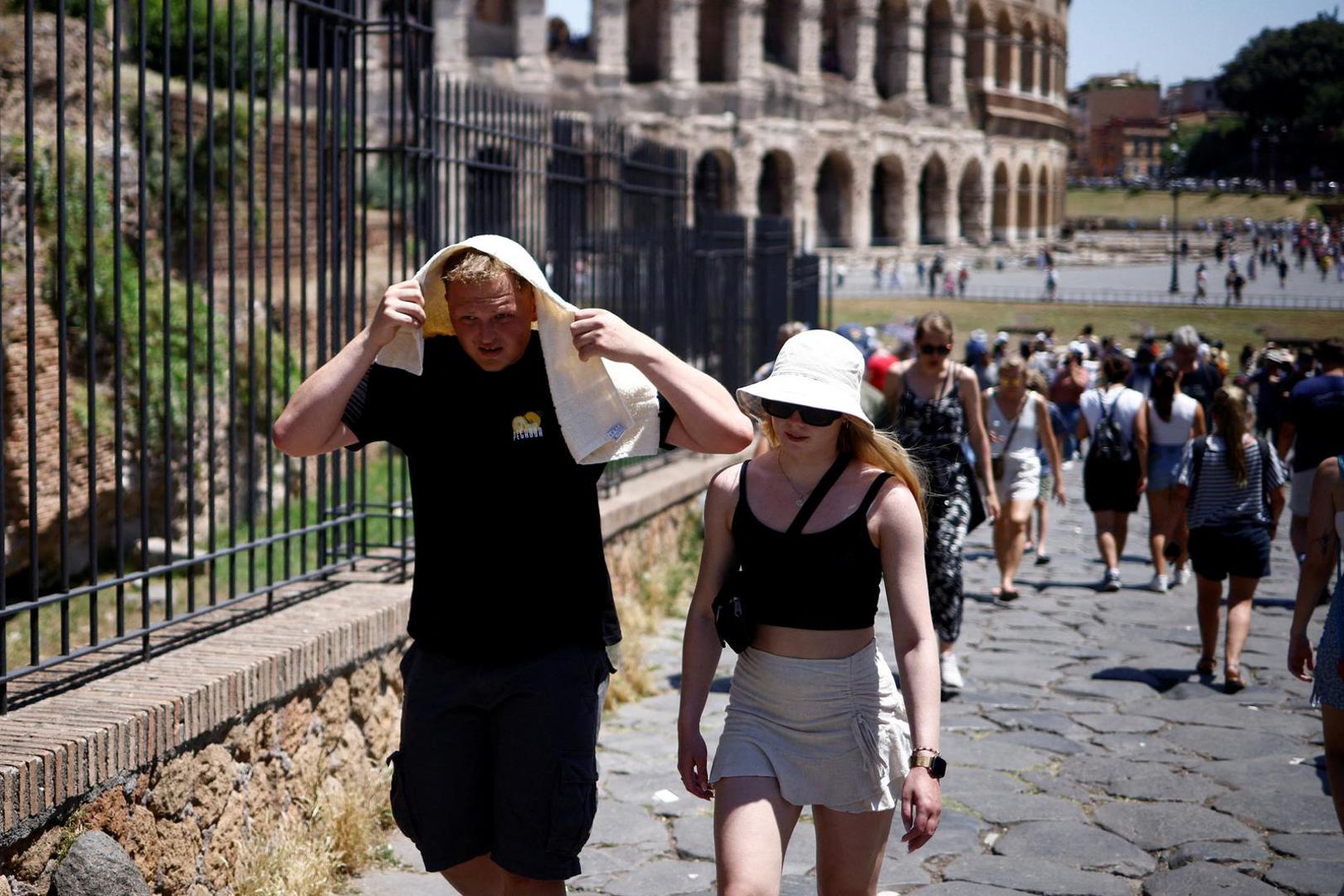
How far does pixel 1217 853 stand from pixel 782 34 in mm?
47680

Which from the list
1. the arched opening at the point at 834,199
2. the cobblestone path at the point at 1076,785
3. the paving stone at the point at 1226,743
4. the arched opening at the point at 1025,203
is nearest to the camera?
the cobblestone path at the point at 1076,785

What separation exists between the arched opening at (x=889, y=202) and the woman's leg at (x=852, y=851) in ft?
156

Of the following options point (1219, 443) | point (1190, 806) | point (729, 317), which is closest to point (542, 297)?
point (1190, 806)

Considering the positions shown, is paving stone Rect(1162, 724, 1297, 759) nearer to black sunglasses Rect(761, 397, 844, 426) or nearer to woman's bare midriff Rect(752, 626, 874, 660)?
woman's bare midriff Rect(752, 626, 874, 660)

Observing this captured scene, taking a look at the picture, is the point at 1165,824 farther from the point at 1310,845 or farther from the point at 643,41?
the point at 643,41

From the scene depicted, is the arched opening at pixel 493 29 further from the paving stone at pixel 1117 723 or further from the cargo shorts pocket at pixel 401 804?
the cargo shorts pocket at pixel 401 804

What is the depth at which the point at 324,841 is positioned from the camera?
152 inches

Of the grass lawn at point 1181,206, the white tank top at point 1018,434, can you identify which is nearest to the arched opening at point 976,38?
the grass lawn at point 1181,206

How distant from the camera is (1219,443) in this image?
6629mm

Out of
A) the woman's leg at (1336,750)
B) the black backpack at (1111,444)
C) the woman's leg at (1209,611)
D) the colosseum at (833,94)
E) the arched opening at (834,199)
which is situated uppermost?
the colosseum at (833,94)

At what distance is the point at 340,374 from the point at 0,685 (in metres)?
1.10

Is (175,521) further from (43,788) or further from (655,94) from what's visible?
(655,94)

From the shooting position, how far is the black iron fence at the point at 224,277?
3.54m

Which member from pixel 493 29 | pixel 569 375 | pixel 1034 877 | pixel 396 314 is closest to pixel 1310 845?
pixel 1034 877
